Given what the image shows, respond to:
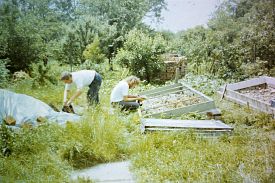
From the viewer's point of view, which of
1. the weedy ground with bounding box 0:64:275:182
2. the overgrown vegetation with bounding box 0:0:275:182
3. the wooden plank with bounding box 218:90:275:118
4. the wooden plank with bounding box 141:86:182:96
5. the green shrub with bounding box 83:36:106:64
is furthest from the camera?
the wooden plank with bounding box 141:86:182:96

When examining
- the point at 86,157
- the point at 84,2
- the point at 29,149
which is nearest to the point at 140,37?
the point at 84,2

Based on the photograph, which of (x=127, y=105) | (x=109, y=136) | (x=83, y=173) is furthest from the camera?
(x=127, y=105)

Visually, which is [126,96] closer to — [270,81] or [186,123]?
[186,123]

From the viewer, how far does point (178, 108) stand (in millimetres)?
3324

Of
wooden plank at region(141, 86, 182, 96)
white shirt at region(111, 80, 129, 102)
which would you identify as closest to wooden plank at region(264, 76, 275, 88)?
wooden plank at region(141, 86, 182, 96)

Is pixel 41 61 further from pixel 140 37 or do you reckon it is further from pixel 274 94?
pixel 274 94

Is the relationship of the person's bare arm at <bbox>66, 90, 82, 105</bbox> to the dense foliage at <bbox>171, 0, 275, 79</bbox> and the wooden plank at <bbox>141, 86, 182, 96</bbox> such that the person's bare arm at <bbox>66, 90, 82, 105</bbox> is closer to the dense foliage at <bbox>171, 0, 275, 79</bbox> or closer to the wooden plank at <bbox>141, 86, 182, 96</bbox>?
the wooden plank at <bbox>141, 86, 182, 96</bbox>

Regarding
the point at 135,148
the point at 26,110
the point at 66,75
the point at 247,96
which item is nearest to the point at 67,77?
the point at 66,75

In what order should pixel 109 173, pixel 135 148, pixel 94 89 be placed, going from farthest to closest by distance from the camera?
pixel 94 89
pixel 135 148
pixel 109 173

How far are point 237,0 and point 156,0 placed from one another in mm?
668

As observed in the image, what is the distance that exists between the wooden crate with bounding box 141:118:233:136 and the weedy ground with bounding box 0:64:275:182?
2.1 inches

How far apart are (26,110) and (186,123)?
1.38 m

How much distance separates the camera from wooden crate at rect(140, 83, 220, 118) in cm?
328

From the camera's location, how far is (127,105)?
334 centimetres
